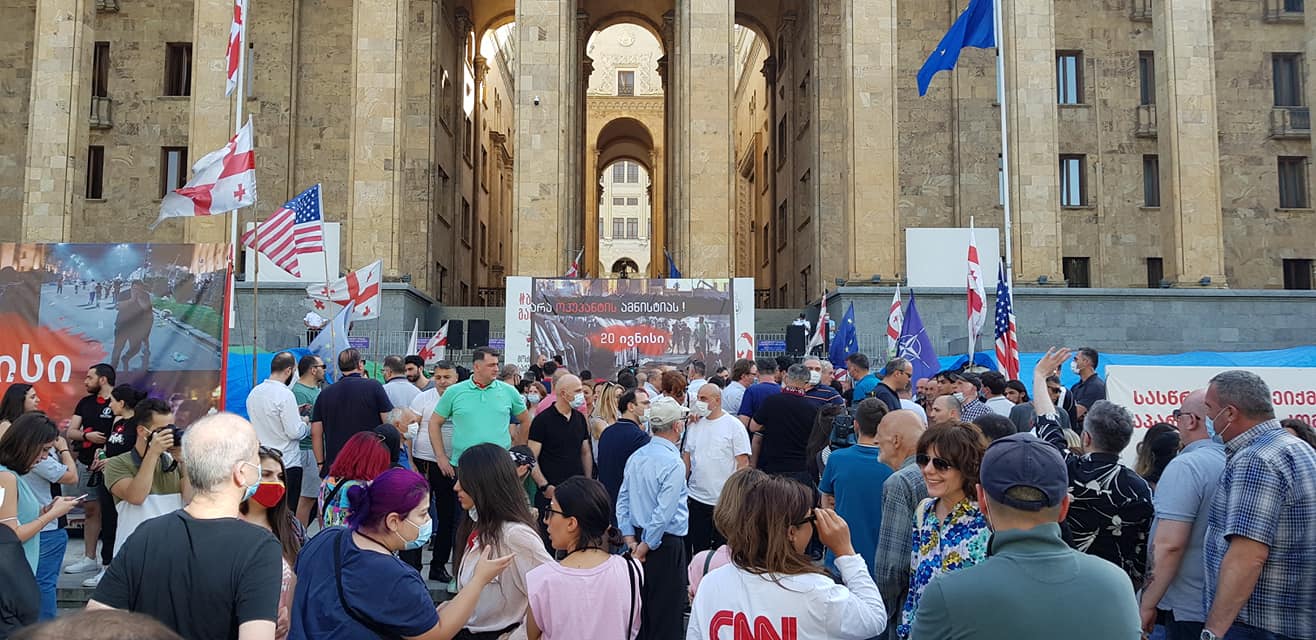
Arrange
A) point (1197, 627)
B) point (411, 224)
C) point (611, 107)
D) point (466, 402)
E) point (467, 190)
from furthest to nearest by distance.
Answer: point (611, 107), point (467, 190), point (411, 224), point (466, 402), point (1197, 627)

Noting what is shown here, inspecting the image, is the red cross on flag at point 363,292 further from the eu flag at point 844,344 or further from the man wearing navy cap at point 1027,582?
the man wearing navy cap at point 1027,582

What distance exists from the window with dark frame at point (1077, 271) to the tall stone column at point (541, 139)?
16245 mm

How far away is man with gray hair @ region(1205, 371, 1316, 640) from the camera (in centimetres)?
464

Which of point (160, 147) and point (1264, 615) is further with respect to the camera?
point (160, 147)

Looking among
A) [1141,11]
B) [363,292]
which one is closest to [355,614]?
[363,292]

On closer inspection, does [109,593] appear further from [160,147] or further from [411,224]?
[160,147]

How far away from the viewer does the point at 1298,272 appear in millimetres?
32469

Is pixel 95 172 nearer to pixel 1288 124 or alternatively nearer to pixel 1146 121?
pixel 1146 121

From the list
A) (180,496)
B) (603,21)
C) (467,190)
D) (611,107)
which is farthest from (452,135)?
(180,496)

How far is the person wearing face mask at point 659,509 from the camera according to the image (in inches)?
261

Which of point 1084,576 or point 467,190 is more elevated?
point 467,190

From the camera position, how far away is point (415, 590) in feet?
13.3

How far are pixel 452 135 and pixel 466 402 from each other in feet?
93.5

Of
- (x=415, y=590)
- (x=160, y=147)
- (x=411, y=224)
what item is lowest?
(x=415, y=590)
